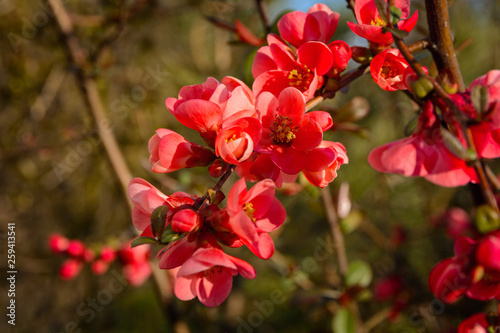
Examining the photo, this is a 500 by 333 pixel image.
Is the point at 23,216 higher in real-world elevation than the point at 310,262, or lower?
lower

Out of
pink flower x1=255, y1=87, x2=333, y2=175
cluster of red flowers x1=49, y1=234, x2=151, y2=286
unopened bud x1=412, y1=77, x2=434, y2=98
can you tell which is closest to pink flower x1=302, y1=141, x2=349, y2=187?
pink flower x1=255, y1=87, x2=333, y2=175

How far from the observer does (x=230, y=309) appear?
1.77 meters

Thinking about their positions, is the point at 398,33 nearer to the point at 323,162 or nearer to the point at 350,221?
the point at 323,162

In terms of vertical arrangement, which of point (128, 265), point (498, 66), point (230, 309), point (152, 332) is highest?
point (498, 66)

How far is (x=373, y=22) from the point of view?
1.70 ft

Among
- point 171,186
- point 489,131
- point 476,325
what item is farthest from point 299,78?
point 171,186

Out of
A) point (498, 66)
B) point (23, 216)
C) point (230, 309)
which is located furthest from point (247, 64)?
point (23, 216)

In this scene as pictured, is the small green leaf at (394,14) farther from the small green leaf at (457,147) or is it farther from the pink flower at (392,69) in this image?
the small green leaf at (457,147)

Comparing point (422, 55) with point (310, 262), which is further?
point (310, 262)

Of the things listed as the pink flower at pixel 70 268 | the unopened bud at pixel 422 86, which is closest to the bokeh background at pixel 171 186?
the pink flower at pixel 70 268

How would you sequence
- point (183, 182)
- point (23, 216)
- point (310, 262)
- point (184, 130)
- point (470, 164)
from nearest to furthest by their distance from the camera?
point (470, 164) → point (183, 182) → point (310, 262) → point (184, 130) → point (23, 216)

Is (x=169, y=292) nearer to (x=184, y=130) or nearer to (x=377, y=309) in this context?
(x=377, y=309)

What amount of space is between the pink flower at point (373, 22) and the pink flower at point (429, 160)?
10 cm

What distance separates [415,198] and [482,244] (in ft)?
5.91
